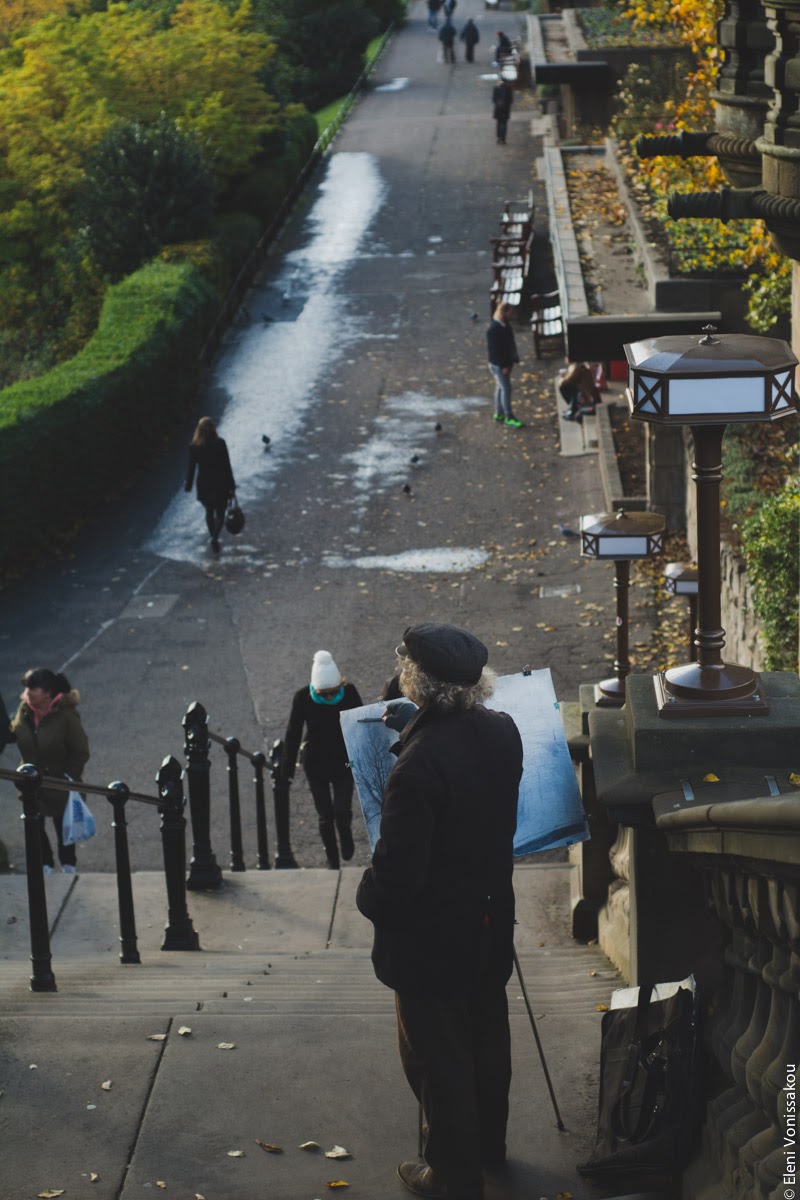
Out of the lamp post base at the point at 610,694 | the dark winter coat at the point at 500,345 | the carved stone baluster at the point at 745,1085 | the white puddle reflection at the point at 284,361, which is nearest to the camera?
the carved stone baluster at the point at 745,1085

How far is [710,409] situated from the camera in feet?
15.9

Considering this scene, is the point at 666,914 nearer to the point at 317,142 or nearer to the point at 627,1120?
the point at 627,1120

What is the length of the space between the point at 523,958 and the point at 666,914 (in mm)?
2133

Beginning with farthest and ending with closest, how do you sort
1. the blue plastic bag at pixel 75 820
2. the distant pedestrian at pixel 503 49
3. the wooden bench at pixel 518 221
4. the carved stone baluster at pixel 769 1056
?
the distant pedestrian at pixel 503 49
the wooden bench at pixel 518 221
the blue plastic bag at pixel 75 820
the carved stone baluster at pixel 769 1056

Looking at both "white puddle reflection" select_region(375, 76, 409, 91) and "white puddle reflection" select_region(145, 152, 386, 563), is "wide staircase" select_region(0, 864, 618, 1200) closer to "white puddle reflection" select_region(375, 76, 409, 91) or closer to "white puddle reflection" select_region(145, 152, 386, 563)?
"white puddle reflection" select_region(145, 152, 386, 563)

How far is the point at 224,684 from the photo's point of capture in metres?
14.6

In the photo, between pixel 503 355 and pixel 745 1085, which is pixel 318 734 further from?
pixel 503 355

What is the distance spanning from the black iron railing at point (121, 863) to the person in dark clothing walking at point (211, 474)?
31.6 ft

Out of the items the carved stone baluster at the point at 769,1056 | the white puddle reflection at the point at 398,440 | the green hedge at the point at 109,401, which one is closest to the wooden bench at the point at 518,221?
the green hedge at the point at 109,401

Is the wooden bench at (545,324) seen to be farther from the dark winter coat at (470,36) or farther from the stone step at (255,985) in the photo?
the dark winter coat at (470,36)

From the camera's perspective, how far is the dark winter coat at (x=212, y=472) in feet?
59.0

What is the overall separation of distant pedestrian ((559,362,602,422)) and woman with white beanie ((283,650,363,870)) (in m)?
11.5

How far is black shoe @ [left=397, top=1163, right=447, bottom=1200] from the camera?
469 centimetres

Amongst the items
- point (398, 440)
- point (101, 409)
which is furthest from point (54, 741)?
point (398, 440)
